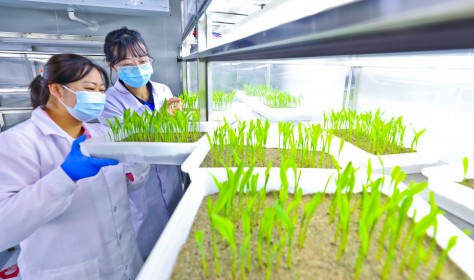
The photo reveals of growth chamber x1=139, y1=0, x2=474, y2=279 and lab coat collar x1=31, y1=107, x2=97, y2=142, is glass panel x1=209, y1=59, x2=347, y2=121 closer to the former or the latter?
growth chamber x1=139, y1=0, x2=474, y2=279

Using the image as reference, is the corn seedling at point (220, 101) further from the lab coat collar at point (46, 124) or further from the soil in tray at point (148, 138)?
the lab coat collar at point (46, 124)

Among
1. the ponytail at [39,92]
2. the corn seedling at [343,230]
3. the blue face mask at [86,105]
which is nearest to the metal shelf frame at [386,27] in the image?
the corn seedling at [343,230]

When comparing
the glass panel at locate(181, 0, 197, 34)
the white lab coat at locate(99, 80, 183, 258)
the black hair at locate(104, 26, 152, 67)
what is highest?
the glass panel at locate(181, 0, 197, 34)

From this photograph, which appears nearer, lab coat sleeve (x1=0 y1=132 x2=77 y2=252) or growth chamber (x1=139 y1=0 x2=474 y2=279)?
growth chamber (x1=139 y1=0 x2=474 y2=279)

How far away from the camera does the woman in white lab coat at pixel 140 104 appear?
1.19 metres

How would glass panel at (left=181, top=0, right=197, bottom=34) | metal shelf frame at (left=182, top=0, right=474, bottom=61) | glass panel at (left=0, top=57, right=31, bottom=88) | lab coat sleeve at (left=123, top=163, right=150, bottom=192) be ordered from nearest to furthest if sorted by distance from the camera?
metal shelf frame at (left=182, top=0, right=474, bottom=61)
lab coat sleeve at (left=123, top=163, right=150, bottom=192)
glass panel at (left=181, top=0, right=197, bottom=34)
glass panel at (left=0, top=57, right=31, bottom=88)

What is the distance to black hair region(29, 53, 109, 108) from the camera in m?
0.85

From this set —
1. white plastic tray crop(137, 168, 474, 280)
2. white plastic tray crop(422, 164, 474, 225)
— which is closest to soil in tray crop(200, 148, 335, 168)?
white plastic tray crop(137, 168, 474, 280)

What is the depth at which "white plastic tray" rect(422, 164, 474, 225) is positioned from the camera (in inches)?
20.0

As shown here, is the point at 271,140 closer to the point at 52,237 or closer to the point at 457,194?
the point at 457,194

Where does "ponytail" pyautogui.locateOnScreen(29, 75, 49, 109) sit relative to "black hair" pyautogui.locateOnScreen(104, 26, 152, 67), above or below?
below

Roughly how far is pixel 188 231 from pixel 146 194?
96cm

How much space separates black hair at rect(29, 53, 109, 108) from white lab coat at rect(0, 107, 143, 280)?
0.11 meters

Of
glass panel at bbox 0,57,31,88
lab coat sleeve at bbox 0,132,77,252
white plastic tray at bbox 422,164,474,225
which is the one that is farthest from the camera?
glass panel at bbox 0,57,31,88
